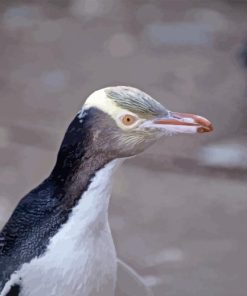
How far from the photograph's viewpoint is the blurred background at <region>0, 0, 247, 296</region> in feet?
4.64

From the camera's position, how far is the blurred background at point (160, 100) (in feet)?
4.64

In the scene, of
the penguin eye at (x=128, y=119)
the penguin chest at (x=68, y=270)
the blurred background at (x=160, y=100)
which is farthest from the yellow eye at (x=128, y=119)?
the blurred background at (x=160, y=100)

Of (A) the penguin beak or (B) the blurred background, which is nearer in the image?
(A) the penguin beak

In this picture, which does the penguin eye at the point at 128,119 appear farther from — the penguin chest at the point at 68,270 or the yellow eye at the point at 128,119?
the penguin chest at the point at 68,270

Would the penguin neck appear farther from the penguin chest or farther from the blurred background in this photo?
the blurred background

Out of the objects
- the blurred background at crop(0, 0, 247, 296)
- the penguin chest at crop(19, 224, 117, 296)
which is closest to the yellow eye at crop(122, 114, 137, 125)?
the penguin chest at crop(19, 224, 117, 296)

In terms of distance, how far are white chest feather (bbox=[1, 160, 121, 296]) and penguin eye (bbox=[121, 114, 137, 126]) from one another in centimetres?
4

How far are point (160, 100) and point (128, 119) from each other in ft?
3.34

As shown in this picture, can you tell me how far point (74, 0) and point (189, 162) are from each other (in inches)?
29.1

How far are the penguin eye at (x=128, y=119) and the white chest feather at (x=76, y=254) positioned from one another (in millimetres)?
39

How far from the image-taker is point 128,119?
79cm

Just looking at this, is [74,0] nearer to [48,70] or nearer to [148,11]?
[148,11]

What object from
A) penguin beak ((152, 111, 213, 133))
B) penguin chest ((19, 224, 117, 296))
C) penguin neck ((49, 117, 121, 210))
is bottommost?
penguin chest ((19, 224, 117, 296))

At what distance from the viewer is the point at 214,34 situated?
6.79 feet
